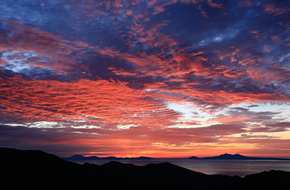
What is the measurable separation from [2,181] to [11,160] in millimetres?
9346

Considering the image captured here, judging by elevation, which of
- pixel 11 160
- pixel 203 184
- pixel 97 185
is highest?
pixel 11 160

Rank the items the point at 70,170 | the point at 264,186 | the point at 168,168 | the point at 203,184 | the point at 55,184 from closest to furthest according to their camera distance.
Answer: the point at 55,184 → the point at 264,186 → the point at 70,170 → the point at 203,184 → the point at 168,168

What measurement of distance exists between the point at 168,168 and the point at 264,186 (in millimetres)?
27810

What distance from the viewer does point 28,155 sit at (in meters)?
48.4

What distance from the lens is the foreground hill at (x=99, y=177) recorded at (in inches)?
1394

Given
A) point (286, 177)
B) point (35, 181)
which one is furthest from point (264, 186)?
point (35, 181)

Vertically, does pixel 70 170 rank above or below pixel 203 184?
above

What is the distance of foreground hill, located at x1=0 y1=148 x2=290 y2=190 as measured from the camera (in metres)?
35.4

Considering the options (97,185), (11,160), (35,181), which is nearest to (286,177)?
(97,185)

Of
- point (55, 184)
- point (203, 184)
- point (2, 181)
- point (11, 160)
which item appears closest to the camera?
point (2, 181)

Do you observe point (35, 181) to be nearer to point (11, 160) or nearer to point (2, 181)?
point (2, 181)

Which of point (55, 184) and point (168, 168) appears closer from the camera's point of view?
point (55, 184)

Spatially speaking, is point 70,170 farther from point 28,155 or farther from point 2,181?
point 2,181

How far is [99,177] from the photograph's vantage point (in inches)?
1956
